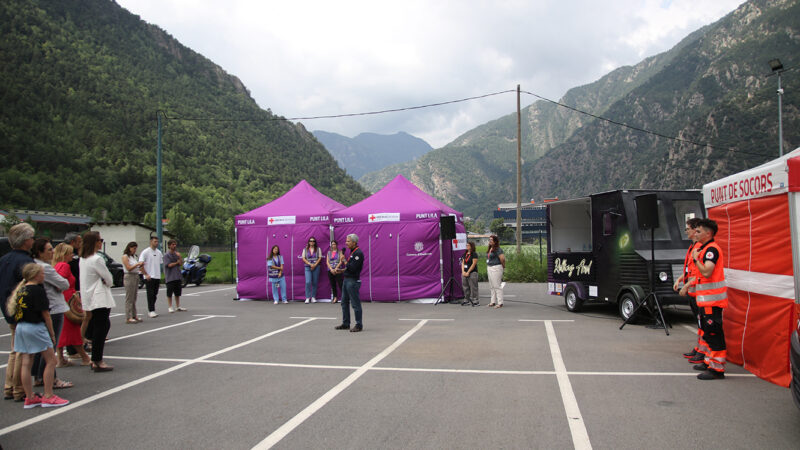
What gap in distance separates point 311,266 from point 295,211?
2.13m

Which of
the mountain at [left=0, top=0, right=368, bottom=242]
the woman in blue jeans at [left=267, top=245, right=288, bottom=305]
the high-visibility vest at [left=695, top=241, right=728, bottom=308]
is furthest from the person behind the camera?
the mountain at [left=0, top=0, right=368, bottom=242]

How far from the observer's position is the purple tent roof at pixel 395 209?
14956 millimetres

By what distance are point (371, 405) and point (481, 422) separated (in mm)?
1120

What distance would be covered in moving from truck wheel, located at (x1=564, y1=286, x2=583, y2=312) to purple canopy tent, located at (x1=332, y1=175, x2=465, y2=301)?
3.63 m

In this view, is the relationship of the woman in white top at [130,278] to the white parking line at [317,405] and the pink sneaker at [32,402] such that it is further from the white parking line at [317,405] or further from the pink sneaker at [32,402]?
the white parking line at [317,405]

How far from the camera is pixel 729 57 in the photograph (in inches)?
3354

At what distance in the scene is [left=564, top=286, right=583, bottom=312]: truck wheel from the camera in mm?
11883

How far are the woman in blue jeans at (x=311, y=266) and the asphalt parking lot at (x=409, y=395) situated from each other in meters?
5.61

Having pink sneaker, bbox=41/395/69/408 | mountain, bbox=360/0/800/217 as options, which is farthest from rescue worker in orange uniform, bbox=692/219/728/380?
mountain, bbox=360/0/800/217

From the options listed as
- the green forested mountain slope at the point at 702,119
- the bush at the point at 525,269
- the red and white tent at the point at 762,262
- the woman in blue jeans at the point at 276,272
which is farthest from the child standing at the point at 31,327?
the green forested mountain slope at the point at 702,119

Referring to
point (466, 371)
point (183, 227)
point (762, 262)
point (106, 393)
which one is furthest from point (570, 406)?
point (183, 227)

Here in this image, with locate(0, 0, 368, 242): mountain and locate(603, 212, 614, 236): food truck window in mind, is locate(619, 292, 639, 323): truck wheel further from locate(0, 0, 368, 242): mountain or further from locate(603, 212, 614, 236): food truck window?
locate(0, 0, 368, 242): mountain

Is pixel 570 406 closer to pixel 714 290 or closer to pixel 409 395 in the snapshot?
pixel 409 395

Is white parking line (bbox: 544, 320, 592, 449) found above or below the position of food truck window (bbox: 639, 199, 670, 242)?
below
